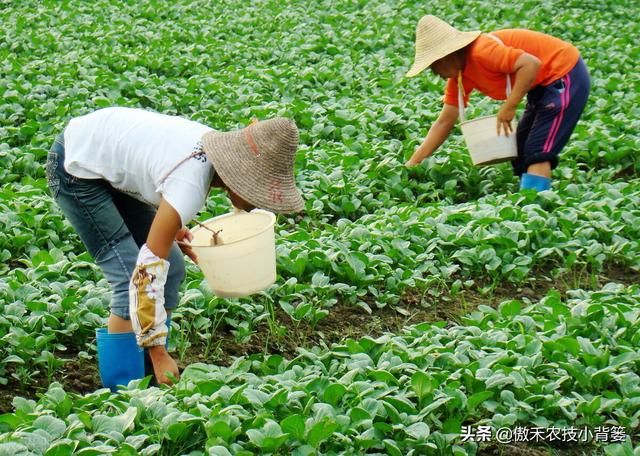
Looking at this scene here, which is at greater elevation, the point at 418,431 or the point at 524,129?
the point at 418,431

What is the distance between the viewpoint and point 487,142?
263 inches

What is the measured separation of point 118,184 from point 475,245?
2.50 metres

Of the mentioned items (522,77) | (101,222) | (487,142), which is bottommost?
(487,142)

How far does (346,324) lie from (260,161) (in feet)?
5.49

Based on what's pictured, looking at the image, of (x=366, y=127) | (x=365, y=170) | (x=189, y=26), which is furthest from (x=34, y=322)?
(x=189, y=26)

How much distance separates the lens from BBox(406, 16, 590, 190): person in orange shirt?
20.7 feet

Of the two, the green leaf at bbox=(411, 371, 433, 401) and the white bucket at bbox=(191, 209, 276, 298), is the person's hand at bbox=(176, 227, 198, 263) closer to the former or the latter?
the white bucket at bbox=(191, 209, 276, 298)

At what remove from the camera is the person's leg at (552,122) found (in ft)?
21.6

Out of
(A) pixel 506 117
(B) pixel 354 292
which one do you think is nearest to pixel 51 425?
(B) pixel 354 292

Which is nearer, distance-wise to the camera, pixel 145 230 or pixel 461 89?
pixel 145 230

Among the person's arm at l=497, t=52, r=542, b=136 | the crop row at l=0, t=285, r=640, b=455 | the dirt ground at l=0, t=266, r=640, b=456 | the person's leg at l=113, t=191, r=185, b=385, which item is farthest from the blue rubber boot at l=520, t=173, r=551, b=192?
the person's leg at l=113, t=191, r=185, b=385

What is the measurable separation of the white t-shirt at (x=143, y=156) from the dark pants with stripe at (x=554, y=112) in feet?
11.0

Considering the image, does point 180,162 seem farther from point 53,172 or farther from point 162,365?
point 162,365

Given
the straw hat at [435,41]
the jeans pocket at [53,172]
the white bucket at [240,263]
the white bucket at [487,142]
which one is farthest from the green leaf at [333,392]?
the white bucket at [487,142]
